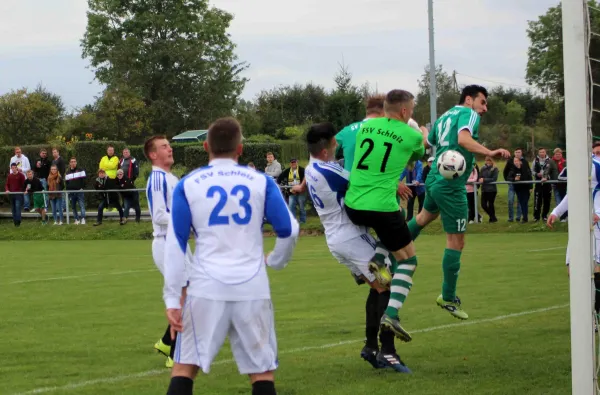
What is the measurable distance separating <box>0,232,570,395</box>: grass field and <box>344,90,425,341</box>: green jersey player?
2.84 feet

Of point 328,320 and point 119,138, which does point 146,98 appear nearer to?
point 119,138

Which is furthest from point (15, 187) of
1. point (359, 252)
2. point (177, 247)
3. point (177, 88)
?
point (177, 88)

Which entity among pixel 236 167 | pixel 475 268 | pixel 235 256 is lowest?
pixel 475 268

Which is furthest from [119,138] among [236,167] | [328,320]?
[236,167]

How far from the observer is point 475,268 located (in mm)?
15867

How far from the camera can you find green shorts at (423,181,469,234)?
912 cm

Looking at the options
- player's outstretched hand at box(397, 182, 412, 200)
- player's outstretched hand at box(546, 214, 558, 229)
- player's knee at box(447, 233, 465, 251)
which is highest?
player's outstretched hand at box(397, 182, 412, 200)

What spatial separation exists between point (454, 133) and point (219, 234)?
4577mm

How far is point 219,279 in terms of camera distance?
4957mm

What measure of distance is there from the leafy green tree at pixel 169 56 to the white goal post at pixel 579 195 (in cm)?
6303

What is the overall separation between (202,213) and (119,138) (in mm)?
52637

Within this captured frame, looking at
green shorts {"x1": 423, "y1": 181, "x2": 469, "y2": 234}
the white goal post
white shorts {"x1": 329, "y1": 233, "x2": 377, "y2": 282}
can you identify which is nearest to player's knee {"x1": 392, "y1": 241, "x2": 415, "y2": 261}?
white shorts {"x1": 329, "y1": 233, "x2": 377, "y2": 282}

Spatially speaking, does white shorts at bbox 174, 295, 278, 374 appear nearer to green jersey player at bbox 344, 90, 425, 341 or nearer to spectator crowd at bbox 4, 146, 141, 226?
green jersey player at bbox 344, 90, 425, 341

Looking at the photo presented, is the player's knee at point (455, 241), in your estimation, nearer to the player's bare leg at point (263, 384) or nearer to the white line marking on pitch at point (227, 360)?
the white line marking on pitch at point (227, 360)
